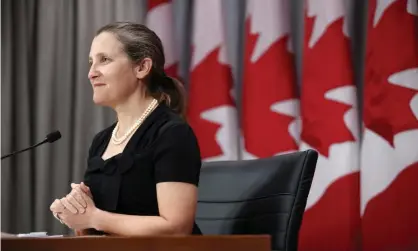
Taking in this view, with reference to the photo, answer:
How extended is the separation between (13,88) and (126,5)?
0.73m

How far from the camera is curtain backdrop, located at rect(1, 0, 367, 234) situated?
321 cm

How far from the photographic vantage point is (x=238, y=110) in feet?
9.47

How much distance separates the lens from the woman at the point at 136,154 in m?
1.63

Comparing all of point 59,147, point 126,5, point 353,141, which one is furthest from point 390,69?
point 59,147

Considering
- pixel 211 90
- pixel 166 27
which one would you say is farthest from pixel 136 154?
pixel 166 27

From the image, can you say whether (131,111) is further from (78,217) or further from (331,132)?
(331,132)

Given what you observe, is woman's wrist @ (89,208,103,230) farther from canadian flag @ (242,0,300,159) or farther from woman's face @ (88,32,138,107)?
canadian flag @ (242,0,300,159)

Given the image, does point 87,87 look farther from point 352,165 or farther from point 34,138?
point 352,165

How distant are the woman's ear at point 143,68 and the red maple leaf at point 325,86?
0.88 metres

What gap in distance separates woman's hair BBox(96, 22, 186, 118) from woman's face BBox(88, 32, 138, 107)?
2 centimetres

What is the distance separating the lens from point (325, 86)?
2.56m

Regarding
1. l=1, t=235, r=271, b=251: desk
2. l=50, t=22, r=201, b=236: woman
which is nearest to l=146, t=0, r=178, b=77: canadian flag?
l=50, t=22, r=201, b=236: woman

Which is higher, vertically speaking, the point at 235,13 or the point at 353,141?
the point at 235,13

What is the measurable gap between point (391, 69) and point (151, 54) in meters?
0.97
